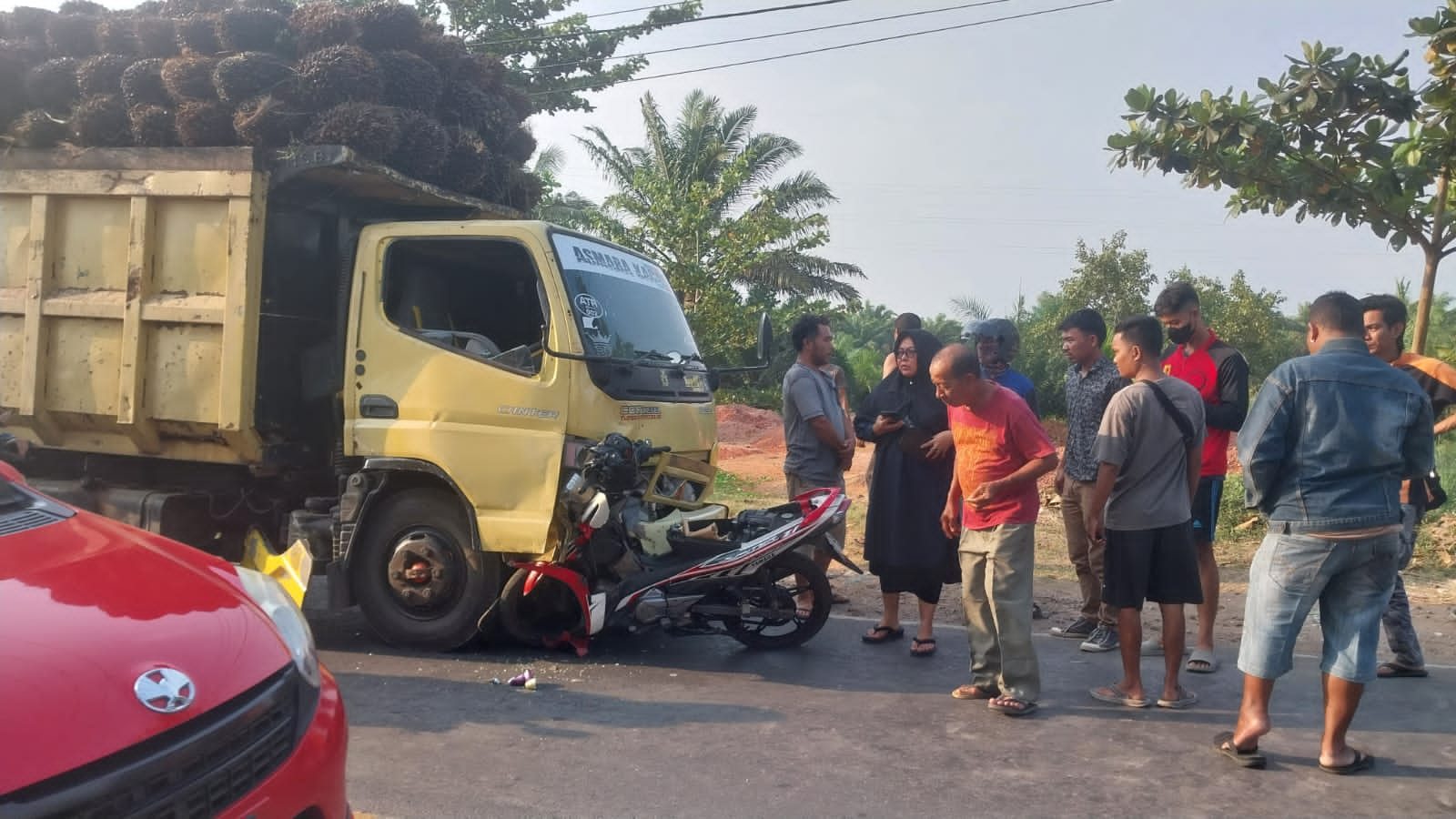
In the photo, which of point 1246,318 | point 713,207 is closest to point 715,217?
point 713,207

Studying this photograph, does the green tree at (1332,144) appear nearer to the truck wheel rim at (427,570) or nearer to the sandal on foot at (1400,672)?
the sandal on foot at (1400,672)

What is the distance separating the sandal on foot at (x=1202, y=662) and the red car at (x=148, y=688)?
4.26 m

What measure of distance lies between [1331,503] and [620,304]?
344cm

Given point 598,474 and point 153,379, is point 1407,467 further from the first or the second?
point 153,379

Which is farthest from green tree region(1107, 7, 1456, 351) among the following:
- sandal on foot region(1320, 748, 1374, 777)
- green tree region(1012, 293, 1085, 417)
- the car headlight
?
green tree region(1012, 293, 1085, 417)

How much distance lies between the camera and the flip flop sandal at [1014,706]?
4.67 m

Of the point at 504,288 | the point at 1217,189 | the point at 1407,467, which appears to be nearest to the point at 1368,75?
the point at 1217,189

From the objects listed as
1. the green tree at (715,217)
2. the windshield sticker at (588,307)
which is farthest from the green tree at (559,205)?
the windshield sticker at (588,307)

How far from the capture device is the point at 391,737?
14.1ft

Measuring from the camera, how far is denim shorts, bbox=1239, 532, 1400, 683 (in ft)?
12.7

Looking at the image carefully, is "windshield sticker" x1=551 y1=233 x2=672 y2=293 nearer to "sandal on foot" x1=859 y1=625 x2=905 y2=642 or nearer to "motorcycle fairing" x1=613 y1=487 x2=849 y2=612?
"motorcycle fairing" x1=613 y1=487 x2=849 y2=612

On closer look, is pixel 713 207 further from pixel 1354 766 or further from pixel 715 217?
pixel 1354 766

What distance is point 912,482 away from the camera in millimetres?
5707

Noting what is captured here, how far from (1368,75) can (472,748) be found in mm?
7156
